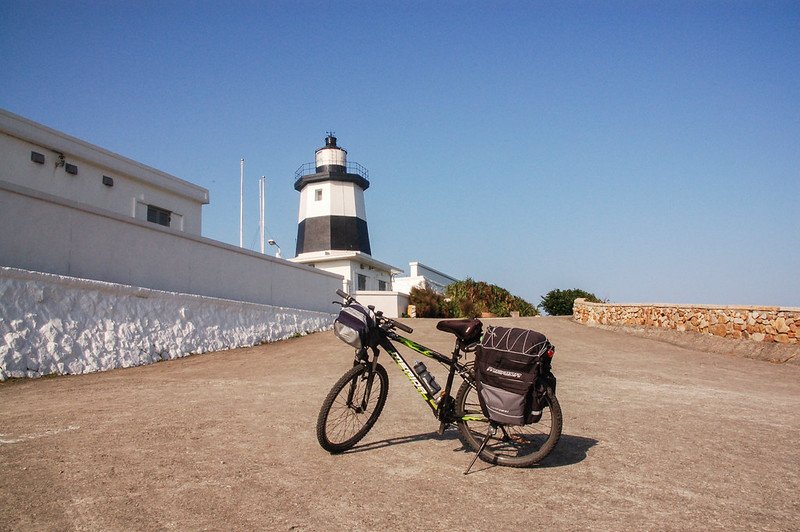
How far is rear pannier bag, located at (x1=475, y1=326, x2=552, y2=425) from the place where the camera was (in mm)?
4309

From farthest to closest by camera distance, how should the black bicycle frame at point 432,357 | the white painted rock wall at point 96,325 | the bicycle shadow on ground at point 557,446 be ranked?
the white painted rock wall at point 96,325, the black bicycle frame at point 432,357, the bicycle shadow on ground at point 557,446

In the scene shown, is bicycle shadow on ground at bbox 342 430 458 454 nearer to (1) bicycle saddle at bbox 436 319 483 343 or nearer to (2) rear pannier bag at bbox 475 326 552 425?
(2) rear pannier bag at bbox 475 326 552 425

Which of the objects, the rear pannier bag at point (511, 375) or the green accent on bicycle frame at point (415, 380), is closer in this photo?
the rear pannier bag at point (511, 375)

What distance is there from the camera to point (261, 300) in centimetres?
A: 1681

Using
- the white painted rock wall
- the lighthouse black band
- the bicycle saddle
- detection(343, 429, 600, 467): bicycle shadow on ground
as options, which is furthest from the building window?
the lighthouse black band

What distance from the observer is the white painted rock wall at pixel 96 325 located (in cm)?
934

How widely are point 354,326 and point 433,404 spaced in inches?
36.9

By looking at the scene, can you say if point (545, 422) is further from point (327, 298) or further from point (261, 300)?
point (327, 298)

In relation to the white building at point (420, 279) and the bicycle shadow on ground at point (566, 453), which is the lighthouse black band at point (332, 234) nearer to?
the white building at point (420, 279)

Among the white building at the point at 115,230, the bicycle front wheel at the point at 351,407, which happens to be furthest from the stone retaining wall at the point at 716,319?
the bicycle front wheel at the point at 351,407

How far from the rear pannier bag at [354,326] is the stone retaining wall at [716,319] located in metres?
12.1

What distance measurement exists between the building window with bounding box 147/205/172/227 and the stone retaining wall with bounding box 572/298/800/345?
49.6 feet

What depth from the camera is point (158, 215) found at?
61.1 ft

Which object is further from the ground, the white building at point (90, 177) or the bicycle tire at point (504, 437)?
the white building at point (90, 177)
